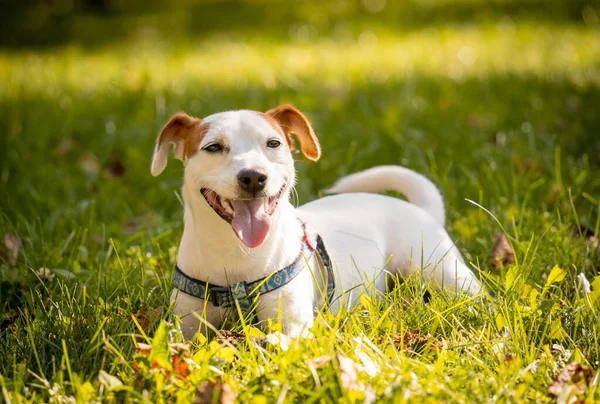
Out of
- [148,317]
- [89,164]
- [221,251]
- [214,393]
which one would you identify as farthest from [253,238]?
[89,164]

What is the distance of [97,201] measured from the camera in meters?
4.30

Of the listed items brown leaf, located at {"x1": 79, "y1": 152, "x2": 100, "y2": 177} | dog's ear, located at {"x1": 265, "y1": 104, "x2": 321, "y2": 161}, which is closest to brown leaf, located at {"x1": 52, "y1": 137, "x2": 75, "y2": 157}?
brown leaf, located at {"x1": 79, "y1": 152, "x2": 100, "y2": 177}

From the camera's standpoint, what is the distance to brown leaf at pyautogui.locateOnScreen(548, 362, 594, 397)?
205cm

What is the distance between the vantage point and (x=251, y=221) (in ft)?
8.24

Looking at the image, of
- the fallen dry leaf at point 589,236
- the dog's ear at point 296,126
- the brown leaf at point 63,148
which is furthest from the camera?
the brown leaf at point 63,148

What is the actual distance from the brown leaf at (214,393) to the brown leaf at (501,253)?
1.64 metres

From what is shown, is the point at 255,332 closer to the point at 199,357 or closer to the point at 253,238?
the point at 199,357

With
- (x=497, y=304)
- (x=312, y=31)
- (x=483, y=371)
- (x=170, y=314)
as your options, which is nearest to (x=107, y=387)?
(x=170, y=314)

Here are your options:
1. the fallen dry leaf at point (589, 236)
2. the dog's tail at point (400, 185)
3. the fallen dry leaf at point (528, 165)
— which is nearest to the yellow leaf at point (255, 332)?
the dog's tail at point (400, 185)

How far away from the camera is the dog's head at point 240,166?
8.05 ft

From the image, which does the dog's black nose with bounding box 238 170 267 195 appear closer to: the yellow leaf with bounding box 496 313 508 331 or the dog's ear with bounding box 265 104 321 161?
the dog's ear with bounding box 265 104 321 161

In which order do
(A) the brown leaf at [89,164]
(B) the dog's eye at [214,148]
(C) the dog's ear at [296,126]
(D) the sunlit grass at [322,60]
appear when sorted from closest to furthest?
(B) the dog's eye at [214,148] → (C) the dog's ear at [296,126] → (A) the brown leaf at [89,164] → (D) the sunlit grass at [322,60]

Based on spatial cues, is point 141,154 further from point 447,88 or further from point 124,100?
point 447,88

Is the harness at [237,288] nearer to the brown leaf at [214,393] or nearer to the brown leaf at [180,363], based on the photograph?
the brown leaf at [180,363]
